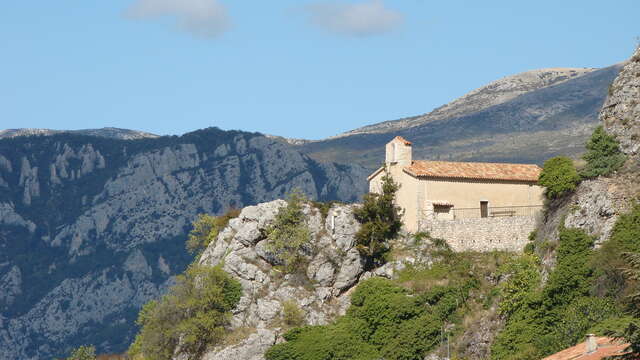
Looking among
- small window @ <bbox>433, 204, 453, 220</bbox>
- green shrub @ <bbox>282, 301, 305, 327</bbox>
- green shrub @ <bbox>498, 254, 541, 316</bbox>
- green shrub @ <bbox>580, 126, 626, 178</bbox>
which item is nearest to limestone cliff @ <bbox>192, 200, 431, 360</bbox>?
green shrub @ <bbox>282, 301, 305, 327</bbox>

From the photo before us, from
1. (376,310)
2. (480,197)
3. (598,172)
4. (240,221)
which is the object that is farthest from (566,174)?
(240,221)

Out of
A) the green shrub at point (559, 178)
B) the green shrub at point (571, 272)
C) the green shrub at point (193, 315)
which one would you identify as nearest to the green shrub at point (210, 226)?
the green shrub at point (193, 315)

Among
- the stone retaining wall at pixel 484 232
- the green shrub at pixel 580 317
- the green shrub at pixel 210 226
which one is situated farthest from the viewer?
the green shrub at pixel 210 226

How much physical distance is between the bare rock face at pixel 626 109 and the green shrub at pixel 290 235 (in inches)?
925

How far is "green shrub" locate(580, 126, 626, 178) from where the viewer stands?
7588cm

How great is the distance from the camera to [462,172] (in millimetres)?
84562

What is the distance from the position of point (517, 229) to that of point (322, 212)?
1524 centimetres

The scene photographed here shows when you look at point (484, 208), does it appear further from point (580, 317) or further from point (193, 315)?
point (193, 315)

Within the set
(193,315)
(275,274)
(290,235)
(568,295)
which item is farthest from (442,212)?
(193,315)

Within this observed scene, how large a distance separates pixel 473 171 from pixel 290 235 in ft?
48.5

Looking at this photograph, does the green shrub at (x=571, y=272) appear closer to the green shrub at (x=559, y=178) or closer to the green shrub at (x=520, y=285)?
the green shrub at (x=520, y=285)

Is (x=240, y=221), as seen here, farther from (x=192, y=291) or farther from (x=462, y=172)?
(x=462, y=172)

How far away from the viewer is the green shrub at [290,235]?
84.0 m

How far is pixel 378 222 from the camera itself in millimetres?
83562
